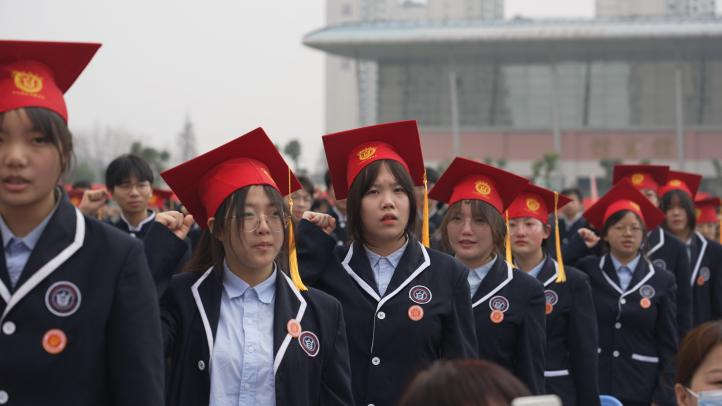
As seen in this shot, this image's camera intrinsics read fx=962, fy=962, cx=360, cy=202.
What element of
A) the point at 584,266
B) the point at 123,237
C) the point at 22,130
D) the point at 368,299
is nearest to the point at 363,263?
the point at 368,299

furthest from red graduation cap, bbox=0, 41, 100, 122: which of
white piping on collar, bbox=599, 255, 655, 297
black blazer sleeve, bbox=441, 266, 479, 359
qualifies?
white piping on collar, bbox=599, 255, 655, 297

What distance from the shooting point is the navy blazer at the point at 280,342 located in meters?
3.13

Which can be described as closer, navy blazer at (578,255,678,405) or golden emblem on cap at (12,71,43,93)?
golden emblem on cap at (12,71,43,93)

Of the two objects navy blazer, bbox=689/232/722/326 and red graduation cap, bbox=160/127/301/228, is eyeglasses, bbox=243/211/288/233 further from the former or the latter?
navy blazer, bbox=689/232/722/326

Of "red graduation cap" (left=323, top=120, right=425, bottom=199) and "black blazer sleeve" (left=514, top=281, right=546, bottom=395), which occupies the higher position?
"red graduation cap" (left=323, top=120, right=425, bottom=199)

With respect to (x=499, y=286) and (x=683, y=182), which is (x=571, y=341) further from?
(x=683, y=182)

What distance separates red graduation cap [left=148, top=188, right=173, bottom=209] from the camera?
9734mm

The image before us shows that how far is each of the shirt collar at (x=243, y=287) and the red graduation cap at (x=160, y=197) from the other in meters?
6.51

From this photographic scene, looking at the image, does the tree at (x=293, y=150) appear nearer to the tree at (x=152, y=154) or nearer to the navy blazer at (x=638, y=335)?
the tree at (x=152, y=154)

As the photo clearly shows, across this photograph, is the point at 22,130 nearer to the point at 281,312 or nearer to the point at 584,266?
the point at 281,312

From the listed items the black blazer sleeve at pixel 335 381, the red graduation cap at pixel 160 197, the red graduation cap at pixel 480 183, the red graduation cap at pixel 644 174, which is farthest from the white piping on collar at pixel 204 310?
the red graduation cap at pixel 160 197

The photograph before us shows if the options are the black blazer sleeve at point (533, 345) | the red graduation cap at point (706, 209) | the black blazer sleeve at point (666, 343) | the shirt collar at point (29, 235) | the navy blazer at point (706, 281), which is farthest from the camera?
the red graduation cap at point (706, 209)

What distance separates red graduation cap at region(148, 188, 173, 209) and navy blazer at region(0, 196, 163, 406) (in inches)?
283

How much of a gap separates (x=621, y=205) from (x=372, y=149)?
2.99m
